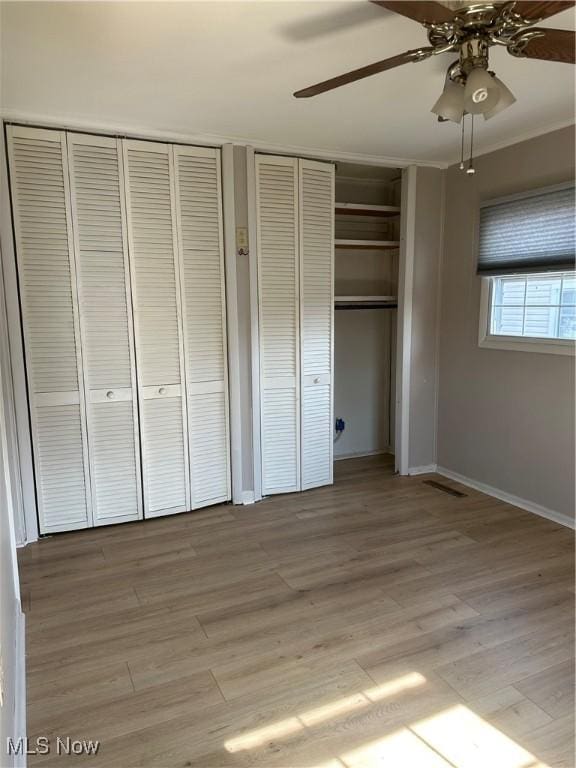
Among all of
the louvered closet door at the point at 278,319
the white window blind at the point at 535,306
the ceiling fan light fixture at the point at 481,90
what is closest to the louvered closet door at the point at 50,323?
the louvered closet door at the point at 278,319

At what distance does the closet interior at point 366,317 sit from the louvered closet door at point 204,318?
50.2 inches

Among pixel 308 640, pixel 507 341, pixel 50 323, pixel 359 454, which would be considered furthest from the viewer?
pixel 359 454

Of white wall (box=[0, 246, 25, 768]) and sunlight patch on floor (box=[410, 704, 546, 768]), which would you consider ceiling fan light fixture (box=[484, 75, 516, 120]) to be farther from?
white wall (box=[0, 246, 25, 768])

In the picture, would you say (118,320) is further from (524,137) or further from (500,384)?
(524,137)

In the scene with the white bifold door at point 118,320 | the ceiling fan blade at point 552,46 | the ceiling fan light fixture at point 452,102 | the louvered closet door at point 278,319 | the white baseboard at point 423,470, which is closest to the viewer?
the ceiling fan blade at point 552,46

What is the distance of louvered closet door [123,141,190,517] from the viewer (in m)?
3.17

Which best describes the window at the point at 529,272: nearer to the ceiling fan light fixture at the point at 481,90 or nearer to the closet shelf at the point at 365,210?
the closet shelf at the point at 365,210

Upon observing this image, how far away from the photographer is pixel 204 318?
344cm

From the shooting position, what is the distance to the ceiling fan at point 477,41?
1.51 m

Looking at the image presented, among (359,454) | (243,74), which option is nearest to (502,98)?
(243,74)

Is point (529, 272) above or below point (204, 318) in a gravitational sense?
above

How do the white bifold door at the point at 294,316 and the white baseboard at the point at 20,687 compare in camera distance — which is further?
the white bifold door at the point at 294,316

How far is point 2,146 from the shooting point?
284 cm

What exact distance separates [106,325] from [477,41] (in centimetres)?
240
